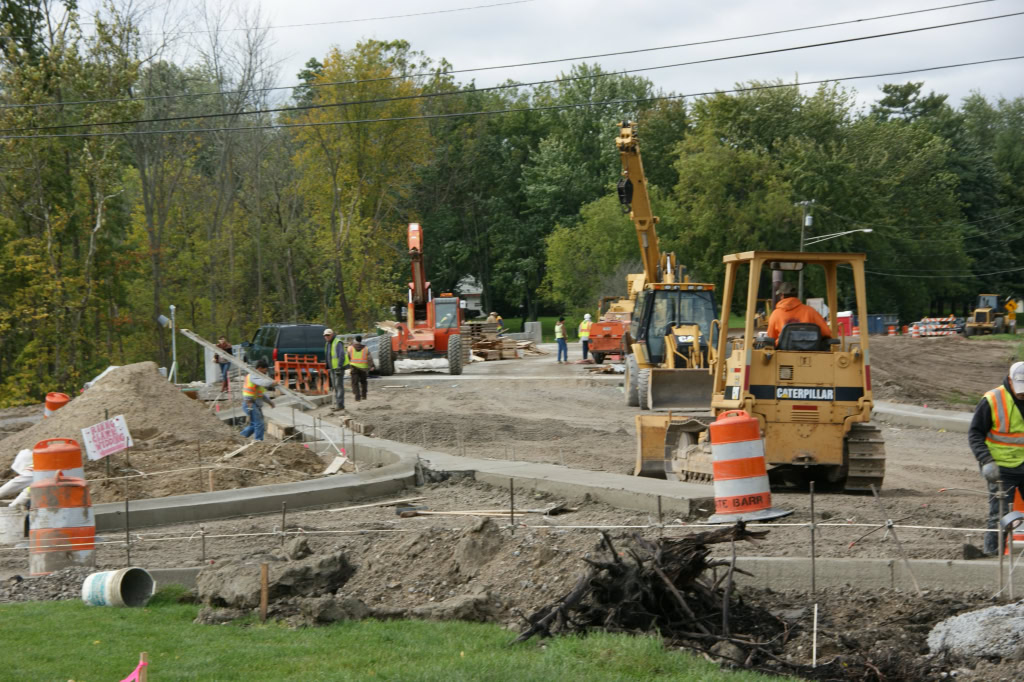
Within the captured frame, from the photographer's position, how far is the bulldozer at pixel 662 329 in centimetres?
2153

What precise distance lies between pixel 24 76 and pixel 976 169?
A: 2798 inches

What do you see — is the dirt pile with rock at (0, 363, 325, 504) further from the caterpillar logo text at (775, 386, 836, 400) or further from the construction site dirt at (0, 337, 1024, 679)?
the caterpillar logo text at (775, 386, 836, 400)

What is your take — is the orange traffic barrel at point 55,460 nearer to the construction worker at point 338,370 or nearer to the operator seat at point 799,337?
the operator seat at point 799,337

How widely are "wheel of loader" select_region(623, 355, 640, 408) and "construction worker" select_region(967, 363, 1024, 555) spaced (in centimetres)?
1634

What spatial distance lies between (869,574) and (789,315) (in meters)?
5.41

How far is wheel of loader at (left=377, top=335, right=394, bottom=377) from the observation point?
1446 inches

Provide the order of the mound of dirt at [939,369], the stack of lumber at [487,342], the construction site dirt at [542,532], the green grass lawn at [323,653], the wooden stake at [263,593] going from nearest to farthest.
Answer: the green grass lawn at [323,653]
the construction site dirt at [542,532]
the wooden stake at [263,593]
the mound of dirt at [939,369]
the stack of lumber at [487,342]

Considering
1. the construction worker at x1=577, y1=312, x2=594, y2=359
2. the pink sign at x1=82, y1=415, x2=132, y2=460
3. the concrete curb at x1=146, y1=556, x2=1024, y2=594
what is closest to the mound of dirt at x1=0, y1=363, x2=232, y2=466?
the pink sign at x1=82, y1=415, x2=132, y2=460

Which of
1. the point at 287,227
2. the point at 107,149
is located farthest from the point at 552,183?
the point at 107,149

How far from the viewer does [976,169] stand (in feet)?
275

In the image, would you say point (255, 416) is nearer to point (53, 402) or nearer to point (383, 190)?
point (53, 402)

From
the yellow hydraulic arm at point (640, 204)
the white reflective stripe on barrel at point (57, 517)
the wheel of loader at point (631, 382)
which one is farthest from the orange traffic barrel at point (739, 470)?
the yellow hydraulic arm at point (640, 204)

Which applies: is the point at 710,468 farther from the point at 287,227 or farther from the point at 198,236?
the point at 287,227

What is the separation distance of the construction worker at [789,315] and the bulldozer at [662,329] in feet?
24.6
